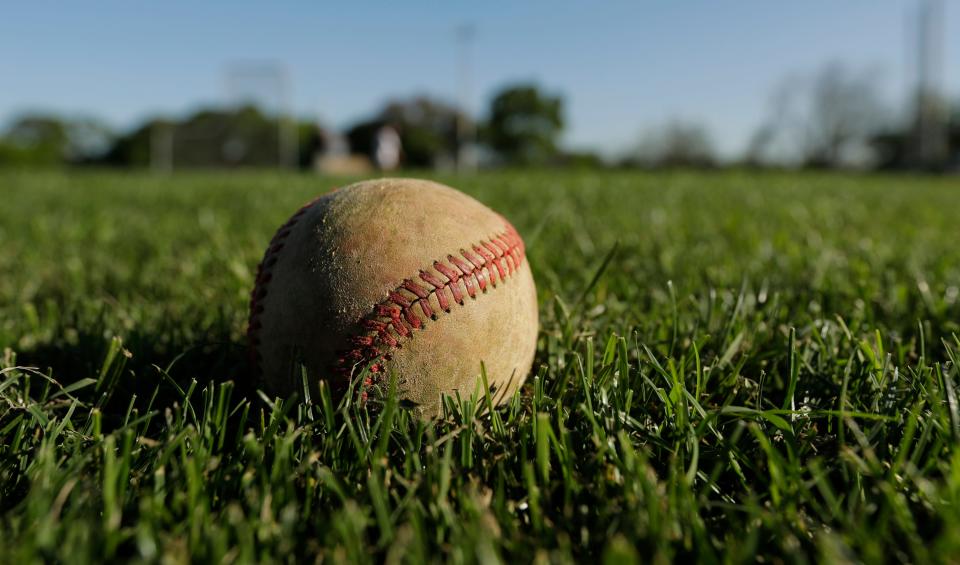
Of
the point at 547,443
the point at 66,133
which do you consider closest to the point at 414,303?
the point at 547,443

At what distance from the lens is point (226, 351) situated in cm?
205

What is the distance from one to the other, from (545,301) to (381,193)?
2.98ft

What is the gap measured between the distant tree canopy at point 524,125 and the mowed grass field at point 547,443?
251 feet

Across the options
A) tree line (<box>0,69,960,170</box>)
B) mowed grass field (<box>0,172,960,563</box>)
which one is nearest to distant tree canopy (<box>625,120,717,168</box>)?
tree line (<box>0,69,960,170</box>)

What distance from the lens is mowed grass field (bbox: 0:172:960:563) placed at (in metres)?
1.17

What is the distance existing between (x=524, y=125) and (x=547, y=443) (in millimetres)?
81484

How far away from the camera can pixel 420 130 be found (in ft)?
237

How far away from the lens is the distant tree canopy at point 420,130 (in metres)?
70.1

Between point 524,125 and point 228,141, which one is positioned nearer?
point 228,141

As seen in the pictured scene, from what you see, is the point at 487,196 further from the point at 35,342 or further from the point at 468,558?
the point at 468,558

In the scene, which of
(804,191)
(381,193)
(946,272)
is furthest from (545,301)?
(804,191)

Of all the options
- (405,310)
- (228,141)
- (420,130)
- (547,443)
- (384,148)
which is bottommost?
(547,443)

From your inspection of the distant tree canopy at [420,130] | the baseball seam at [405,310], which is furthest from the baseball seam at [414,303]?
the distant tree canopy at [420,130]

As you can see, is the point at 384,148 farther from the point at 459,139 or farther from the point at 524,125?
the point at 524,125
